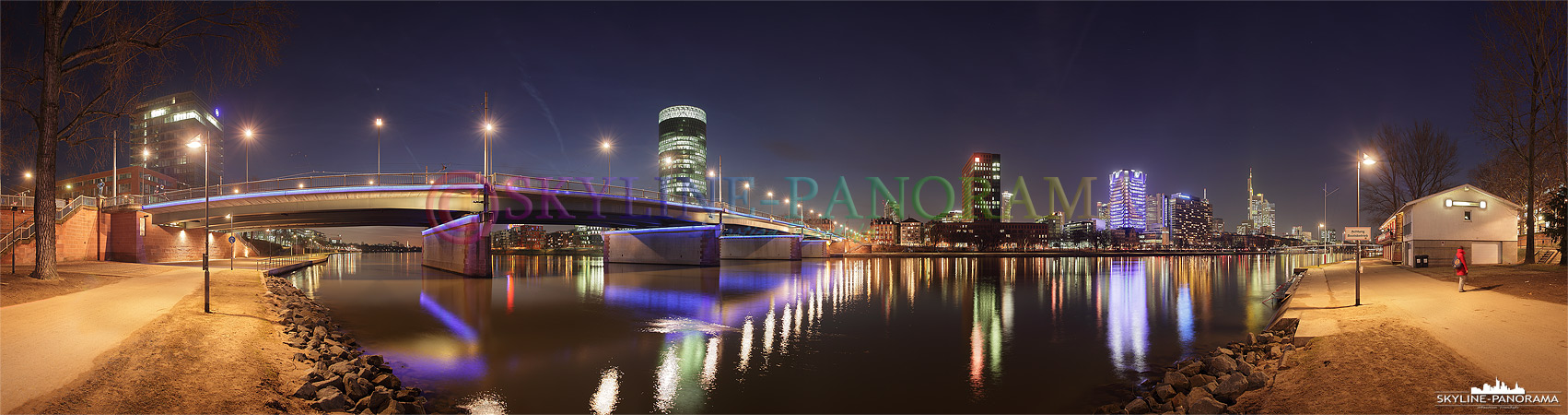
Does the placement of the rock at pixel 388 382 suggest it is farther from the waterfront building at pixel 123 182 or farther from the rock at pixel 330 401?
the waterfront building at pixel 123 182

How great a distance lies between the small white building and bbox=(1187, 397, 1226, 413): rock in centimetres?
4291

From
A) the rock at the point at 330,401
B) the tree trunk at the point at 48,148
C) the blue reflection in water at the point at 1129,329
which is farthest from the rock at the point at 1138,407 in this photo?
the tree trunk at the point at 48,148

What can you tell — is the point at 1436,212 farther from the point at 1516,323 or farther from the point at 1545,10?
the point at 1516,323

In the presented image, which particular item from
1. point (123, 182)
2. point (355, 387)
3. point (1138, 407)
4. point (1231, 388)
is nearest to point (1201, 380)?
point (1231, 388)

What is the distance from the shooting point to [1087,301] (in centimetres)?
3272

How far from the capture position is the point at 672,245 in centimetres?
7475

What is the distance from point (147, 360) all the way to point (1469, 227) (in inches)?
2331

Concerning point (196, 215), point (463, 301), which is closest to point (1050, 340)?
point (463, 301)

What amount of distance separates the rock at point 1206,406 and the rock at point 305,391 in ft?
47.8

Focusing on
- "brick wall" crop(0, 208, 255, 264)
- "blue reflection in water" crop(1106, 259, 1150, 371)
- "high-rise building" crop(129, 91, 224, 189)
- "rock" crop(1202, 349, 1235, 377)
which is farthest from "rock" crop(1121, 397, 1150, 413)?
"high-rise building" crop(129, 91, 224, 189)

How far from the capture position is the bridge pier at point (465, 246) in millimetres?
45062

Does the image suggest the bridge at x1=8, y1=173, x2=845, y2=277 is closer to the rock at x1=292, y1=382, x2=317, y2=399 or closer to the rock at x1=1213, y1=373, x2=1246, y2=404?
the rock at x1=292, y1=382, x2=317, y2=399

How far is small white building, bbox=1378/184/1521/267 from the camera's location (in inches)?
1483

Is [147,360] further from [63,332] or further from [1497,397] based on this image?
[1497,397]
